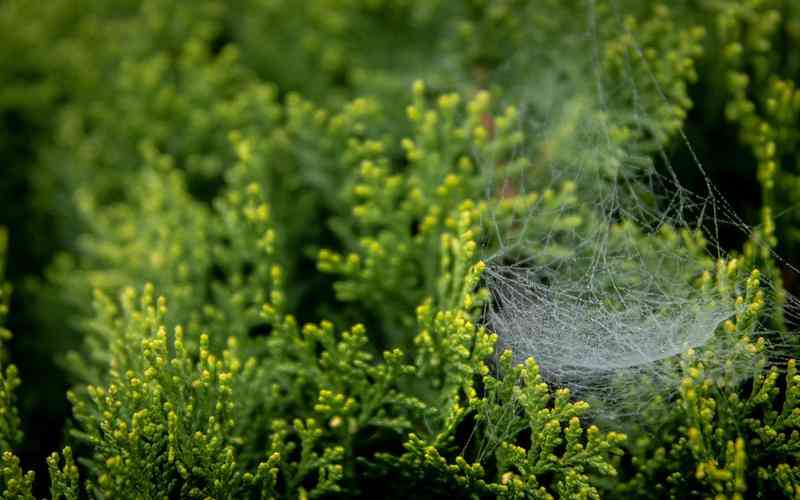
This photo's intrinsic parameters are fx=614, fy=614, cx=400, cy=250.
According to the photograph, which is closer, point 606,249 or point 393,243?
point 606,249

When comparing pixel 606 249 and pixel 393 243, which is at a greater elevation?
pixel 393 243

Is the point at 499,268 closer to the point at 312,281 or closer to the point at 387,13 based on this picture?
the point at 312,281

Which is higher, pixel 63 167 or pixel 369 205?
pixel 63 167

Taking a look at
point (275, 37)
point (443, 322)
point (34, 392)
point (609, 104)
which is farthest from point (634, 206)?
point (34, 392)

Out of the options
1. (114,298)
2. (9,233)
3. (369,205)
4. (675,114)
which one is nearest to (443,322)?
(369,205)

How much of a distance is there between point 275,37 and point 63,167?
1.49 meters

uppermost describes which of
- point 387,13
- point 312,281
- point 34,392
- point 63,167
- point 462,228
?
point 387,13

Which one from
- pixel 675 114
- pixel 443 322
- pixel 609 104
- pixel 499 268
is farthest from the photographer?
pixel 609 104

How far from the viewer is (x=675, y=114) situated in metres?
2.44

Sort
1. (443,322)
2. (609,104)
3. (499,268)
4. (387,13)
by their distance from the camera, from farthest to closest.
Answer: (387,13), (609,104), (499,268), (443,322)

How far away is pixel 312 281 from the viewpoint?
9.62 feet

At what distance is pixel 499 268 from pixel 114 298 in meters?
1.94

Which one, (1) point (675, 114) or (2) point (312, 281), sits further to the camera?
(2) point (312, 281)

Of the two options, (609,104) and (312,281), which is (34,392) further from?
(609,104)
